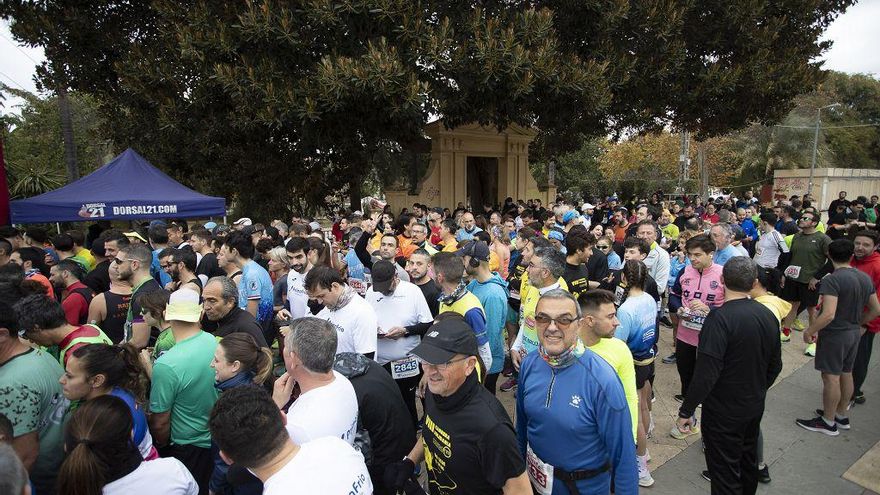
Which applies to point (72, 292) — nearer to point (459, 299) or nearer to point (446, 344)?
point (459, 299)

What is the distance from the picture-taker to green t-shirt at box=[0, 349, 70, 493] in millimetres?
2490

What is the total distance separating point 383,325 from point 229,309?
1277 mm

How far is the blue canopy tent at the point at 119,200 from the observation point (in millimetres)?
8328

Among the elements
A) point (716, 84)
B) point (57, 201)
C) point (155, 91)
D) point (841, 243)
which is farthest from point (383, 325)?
point (716, 84)

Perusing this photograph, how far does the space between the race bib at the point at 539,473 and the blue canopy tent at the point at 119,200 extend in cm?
861

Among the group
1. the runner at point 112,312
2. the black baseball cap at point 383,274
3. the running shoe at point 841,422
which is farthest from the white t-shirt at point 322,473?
the running shoe at point 841,422

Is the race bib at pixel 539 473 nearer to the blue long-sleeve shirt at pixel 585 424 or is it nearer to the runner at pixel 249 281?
the blue long-sleeve shirt at pixel 585 424

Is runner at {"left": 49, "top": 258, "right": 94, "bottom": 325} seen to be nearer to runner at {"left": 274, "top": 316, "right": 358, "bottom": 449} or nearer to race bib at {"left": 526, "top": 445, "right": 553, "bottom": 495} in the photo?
runner at {"left": 274, "top": 316, "right": 358, "bottom": 449}

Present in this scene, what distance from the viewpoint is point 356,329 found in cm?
374

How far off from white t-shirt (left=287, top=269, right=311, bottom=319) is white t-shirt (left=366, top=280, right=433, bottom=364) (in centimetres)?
119

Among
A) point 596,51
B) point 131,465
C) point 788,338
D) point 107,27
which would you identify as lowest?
point 788,338

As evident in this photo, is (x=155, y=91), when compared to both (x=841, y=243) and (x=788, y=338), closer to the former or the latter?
(x=841, y=243)

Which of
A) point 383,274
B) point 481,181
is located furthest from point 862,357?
point 481,181

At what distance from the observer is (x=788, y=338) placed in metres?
7.37
